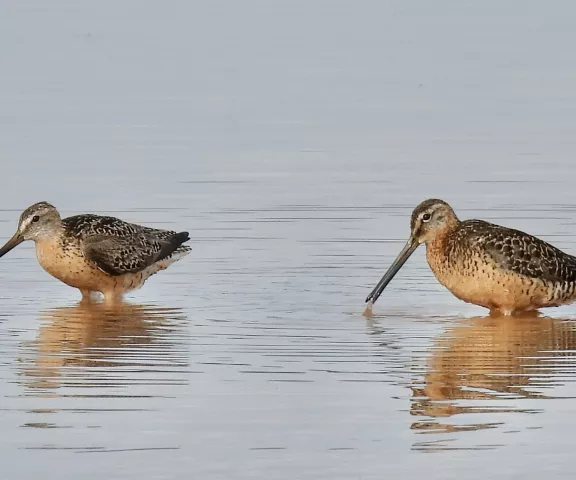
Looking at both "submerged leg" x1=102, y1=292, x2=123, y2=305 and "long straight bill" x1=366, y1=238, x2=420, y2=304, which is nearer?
"long straight bill" x1=366, y1=238, x2=420, y2=304

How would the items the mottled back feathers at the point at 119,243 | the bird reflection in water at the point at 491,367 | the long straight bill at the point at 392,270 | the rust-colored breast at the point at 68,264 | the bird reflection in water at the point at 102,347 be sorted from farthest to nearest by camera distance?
the mottled back feathers at the point at 119,243
the rust-colored breast at the point at 68,264
the long straight bill at the point at 392,270
the bird reflection in water at the point at 102,347
the bird reflection in water at the point at 491,367

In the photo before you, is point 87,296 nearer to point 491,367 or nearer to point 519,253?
point 519,253

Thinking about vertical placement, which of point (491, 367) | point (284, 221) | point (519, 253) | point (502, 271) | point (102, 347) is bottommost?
point (491, 367)

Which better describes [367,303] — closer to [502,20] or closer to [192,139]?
[192,139]

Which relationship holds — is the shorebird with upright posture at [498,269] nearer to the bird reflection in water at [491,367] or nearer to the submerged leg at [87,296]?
the bird reflection in water at [491,367]

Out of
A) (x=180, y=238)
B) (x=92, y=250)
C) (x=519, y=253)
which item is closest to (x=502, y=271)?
(x=519, y=253)

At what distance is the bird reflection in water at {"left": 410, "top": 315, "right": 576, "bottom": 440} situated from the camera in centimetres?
958

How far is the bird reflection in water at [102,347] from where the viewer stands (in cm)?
1036

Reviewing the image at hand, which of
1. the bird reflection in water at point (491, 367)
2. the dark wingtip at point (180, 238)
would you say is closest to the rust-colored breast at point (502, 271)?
the bird reflection in water at point (491, 367)

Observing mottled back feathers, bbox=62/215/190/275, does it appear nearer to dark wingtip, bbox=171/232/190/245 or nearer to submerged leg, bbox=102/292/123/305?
dark wingtip, bbox=171/232/190/245

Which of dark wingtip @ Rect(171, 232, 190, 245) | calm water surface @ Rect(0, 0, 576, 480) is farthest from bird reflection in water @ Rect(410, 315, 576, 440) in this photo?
dark wingtip @ Rect(171, 232, 190, 245)

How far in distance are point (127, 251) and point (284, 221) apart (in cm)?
202

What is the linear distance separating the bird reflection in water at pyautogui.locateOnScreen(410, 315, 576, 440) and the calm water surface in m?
0.03

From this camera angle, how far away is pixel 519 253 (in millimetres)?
12953
